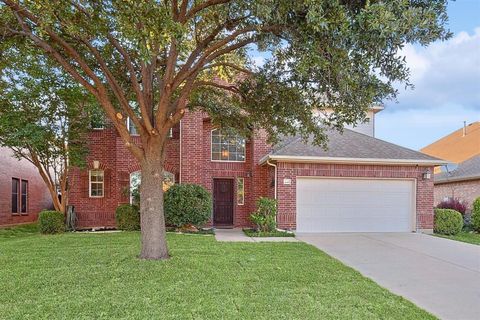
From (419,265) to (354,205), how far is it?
5.61 metres

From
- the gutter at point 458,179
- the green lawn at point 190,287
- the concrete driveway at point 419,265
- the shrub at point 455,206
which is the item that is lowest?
the concrete driveway at point 419,265

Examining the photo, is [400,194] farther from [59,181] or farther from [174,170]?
[59,181]

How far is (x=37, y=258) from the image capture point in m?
7.91

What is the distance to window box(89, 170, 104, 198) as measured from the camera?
15.1 meters

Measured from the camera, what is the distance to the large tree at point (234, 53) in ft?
17.6

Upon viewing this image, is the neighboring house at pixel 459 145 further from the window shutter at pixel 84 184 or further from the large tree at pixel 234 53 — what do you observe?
the window shutter at pixel 84 184

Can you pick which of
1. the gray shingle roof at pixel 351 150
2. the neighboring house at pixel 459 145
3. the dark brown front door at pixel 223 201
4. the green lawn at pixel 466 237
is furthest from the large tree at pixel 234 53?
the neighboring house at pixel 459 145

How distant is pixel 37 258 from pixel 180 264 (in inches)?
131

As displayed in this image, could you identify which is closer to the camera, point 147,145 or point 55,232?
point 147,145

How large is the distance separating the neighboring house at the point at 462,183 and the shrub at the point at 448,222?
3.69 meters

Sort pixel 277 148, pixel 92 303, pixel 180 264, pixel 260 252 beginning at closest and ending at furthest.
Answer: pixel 92 303
pixel 180 264
pixel 260 252
pixel 277 148

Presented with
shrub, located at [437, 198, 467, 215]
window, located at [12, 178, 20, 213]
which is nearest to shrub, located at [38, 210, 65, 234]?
→ window, located at [12, 178, 20, 213]

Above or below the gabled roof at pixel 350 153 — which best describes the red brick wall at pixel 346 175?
below

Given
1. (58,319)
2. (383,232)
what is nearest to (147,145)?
(58,319)
